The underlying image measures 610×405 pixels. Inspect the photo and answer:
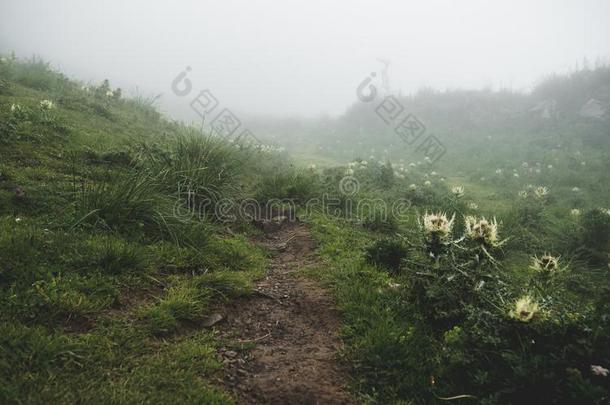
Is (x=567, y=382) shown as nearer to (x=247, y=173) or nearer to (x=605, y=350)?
(x=605, y=350)

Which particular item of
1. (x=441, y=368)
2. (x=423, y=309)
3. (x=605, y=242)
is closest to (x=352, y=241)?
(x=423, y=309)

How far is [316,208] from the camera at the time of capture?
20.4 ft

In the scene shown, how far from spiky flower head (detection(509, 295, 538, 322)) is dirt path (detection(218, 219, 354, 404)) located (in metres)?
1.14

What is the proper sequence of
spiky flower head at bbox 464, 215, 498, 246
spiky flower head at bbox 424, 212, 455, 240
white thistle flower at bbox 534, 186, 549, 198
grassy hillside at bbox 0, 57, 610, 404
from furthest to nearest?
1. white thistle flower at bbox 534, 186, 549, 198
2. spiky flower head at bbox 424, 212, 455, 240
3. spiky flower head at bbox 464, 215, 498, 246
4. grassy hillside at bbox 0, 57, 610, 404

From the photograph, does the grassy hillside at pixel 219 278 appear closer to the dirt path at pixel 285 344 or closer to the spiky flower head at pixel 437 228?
the spiky flower head at pixel 437 228

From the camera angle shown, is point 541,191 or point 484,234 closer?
point 484,234

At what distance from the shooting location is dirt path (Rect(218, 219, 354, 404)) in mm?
2316

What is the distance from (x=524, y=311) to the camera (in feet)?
7.35

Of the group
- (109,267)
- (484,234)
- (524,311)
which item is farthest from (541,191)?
(109,267)

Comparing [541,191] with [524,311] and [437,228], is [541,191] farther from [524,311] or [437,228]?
[524,311]

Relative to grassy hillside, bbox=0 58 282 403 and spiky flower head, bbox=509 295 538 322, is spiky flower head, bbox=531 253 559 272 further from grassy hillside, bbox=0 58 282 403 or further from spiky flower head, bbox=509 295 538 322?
grassy hillside, bbox=0 58 282 403

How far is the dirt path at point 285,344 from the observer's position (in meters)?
2.32

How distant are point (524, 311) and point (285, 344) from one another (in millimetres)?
1654

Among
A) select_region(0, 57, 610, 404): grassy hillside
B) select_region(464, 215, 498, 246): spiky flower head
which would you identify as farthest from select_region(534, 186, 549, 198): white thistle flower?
select_region(464, 215, 498, 246): spiky flower head
